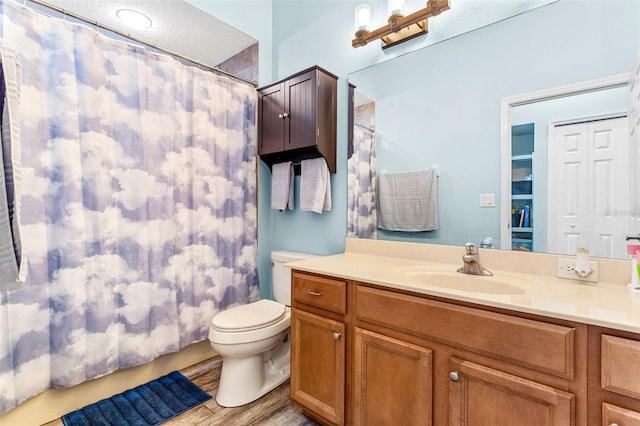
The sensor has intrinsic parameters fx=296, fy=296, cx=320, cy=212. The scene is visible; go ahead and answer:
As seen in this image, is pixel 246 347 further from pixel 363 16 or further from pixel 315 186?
pixel 363 16

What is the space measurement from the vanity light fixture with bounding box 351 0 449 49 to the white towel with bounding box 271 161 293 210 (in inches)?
36.3

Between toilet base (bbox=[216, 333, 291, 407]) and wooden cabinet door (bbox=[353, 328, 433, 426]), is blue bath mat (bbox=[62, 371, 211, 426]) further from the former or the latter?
wooden cabinet door (bbox=[353, 328, 433, 426])

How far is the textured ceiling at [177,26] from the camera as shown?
179cm

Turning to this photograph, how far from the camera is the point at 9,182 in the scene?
0.65 m

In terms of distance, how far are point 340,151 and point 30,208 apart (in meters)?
1.64

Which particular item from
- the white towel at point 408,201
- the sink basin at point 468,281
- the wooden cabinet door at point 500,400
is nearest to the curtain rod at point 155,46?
the white towel at point 408,201

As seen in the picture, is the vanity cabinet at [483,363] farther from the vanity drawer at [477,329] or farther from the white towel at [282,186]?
the white towel at [282,186]

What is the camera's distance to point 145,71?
1744 millimetres

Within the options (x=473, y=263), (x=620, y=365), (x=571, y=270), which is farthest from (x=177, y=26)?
(x=620, y=365)

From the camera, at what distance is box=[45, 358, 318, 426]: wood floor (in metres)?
1.49

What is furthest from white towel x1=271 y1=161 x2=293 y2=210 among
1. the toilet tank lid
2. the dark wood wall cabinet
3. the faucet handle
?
the faucet handle

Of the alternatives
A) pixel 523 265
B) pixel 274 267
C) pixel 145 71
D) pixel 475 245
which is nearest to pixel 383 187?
pixel 475 245

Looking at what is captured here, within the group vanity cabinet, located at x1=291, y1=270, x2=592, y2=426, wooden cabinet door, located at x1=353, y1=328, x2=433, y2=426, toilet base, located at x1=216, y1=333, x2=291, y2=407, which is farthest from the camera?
toilet base, located at x1=216, y1=333, x2=291, y2=407

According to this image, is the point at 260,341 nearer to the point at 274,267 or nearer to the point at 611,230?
the point at 274,267
